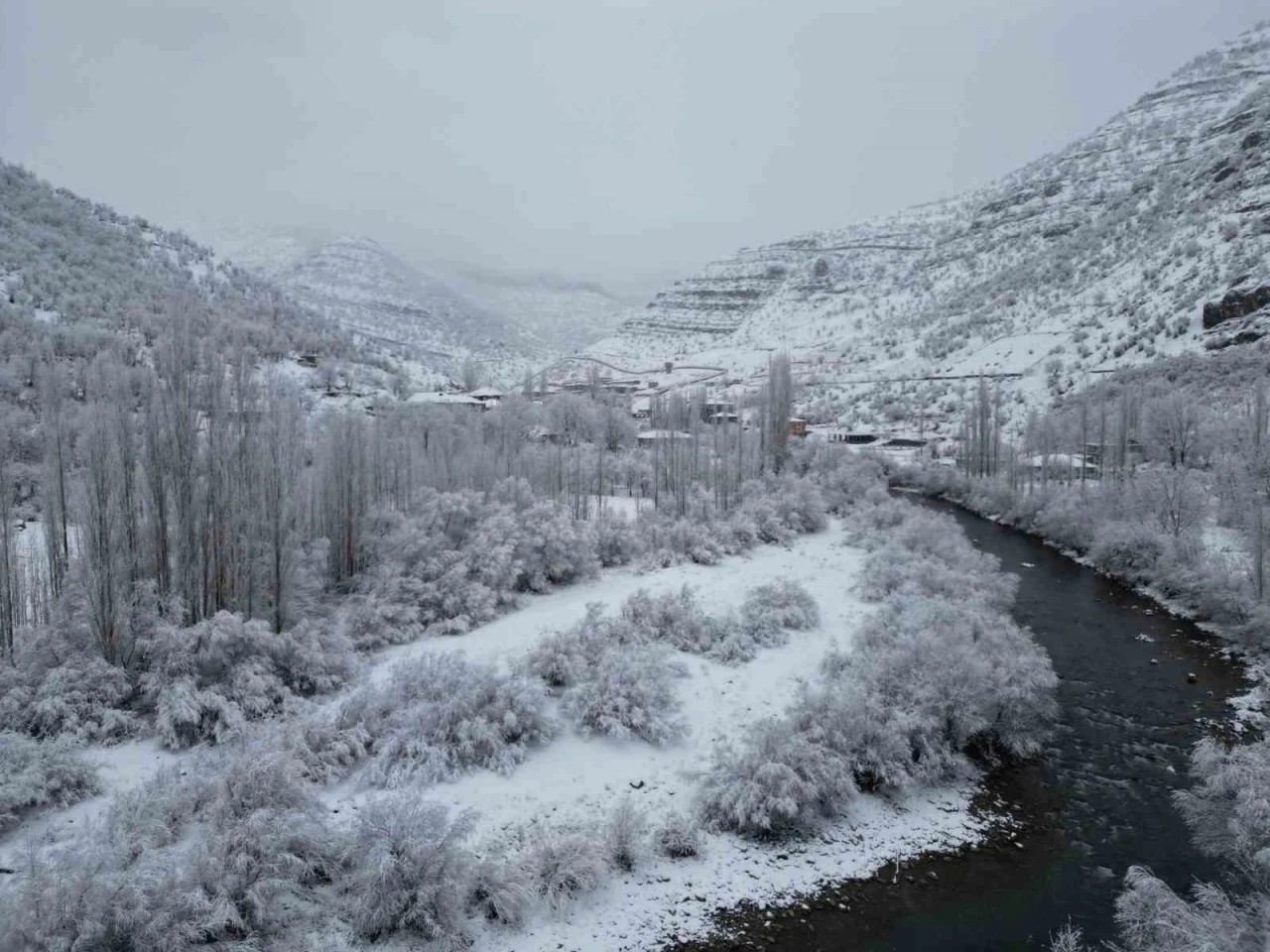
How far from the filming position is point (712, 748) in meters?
11.9

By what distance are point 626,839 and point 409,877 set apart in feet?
9.72

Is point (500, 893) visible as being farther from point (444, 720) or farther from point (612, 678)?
point (612, 678)

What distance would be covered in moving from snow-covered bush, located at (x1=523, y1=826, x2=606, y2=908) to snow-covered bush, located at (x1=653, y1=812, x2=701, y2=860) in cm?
107

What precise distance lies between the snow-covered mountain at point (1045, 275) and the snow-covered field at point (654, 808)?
4425 cm

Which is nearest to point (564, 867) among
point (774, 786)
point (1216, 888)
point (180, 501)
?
point (774, 786)

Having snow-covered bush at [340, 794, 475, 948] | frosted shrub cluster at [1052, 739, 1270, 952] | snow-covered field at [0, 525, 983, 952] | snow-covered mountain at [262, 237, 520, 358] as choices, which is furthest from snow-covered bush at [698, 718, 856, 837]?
snow-covered mountain at [262, 237, 520, 358]

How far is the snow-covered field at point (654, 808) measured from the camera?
821cm

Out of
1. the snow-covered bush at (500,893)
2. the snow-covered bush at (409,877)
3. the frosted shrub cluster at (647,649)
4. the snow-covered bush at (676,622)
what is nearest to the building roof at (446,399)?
the frosted shrub cluster at (647,649)

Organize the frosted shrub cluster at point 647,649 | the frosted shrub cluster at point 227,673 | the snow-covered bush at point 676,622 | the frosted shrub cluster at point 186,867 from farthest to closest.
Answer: the snow-covered bush at point 676,622 → the frosted shrub cluster at point 647,649 → the frosted shrub cluster at point 227,673 → the frosted shrub cluster at point 186,867

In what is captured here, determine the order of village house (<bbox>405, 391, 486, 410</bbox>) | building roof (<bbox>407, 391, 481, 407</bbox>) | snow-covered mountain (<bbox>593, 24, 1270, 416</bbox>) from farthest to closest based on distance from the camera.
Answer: snow-covered mountain (<bbox>593, 24, 1270, 416</bbox>)
building roof (<bbox>407, 391, 481, 407</bbox>)
village house (<bbox>405, 391, 486, 410</bbox>)

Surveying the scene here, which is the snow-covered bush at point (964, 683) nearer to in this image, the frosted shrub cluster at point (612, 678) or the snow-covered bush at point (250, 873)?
the frosted shrub cluster at point (612, 678)

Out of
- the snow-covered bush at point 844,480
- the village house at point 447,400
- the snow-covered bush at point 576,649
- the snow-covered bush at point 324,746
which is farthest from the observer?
the village house at point 447,400

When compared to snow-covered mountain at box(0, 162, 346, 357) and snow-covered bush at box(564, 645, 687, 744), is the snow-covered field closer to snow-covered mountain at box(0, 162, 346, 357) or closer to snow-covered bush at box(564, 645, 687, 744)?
snow-covered bush at box(564, 645, 687, 744)

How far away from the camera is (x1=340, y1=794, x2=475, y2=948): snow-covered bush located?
7391mm
